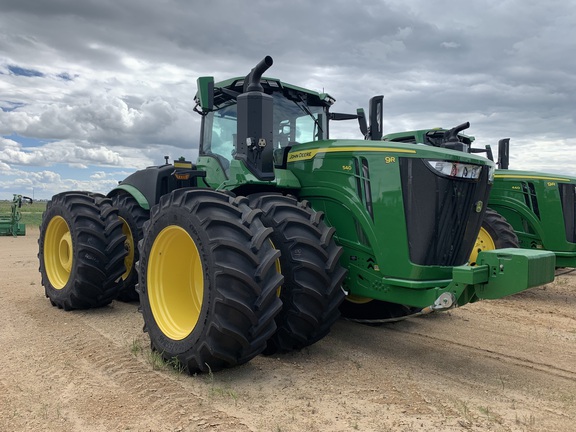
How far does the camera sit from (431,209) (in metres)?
4.11

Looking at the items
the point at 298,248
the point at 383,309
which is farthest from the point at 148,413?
the point at 383,309

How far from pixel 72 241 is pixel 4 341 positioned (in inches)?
60.5

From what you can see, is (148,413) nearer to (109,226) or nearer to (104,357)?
(104,357)

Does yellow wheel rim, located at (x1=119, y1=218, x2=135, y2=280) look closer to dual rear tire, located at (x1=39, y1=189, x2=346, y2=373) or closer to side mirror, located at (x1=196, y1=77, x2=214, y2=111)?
dual rear tire, located at (x1=39, y1=189, x2=346, y2=373)

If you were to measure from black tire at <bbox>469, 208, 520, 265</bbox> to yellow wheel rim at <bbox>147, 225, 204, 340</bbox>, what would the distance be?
16.7 ft

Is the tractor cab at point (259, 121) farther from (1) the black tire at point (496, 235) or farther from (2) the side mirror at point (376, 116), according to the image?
(1) the black tire at point (496, 235)

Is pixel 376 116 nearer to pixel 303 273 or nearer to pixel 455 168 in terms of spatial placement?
pixel 455 168

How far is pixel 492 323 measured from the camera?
6039mm

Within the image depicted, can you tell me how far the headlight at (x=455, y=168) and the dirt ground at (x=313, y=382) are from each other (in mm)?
1685

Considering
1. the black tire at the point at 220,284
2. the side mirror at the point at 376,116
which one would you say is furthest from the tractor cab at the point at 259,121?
the side mirror at the point at 376,116

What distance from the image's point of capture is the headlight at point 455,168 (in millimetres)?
4086

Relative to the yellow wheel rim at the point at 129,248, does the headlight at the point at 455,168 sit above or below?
above

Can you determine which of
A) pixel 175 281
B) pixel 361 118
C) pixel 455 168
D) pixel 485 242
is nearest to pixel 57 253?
pixel 175 281

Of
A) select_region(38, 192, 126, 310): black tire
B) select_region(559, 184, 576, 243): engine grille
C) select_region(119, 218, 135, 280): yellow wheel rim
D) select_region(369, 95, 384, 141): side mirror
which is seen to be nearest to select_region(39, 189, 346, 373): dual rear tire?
select_region(369, 95, 384, 141): side mirror
